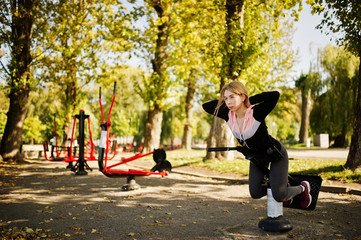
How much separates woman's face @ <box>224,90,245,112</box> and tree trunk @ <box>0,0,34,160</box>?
43.8 ft

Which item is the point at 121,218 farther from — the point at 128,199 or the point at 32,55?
the point at 32,55

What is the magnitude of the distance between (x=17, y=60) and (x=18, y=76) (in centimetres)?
77

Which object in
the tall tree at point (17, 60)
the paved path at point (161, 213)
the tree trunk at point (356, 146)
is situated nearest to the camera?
the paved path at point (161, 213)

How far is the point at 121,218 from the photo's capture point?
4621mm

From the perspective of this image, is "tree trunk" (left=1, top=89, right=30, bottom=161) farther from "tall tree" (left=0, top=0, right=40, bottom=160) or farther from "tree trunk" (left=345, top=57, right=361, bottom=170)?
"tree trunk" (left=345, top=57, right=361, bottom=170)

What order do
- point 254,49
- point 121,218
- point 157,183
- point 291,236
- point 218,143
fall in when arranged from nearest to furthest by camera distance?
point 291,236 < point 121,218 < point 157,183 < point 254,49 < point 218,143

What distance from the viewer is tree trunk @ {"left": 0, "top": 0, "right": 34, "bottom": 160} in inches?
570

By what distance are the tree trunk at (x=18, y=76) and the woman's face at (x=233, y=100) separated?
526 inches

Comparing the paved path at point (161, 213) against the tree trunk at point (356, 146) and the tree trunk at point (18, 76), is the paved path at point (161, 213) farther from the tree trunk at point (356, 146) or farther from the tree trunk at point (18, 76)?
the tree trunk at point (18, 76)

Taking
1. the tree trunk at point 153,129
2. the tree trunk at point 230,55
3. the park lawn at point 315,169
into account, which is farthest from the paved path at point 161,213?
the tree trunk at point 153,129

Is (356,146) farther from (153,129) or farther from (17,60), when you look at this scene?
(17,60)

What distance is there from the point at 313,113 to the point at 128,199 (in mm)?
23333

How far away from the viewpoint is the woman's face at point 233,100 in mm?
3674

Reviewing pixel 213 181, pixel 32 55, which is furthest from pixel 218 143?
pixel 32 55
